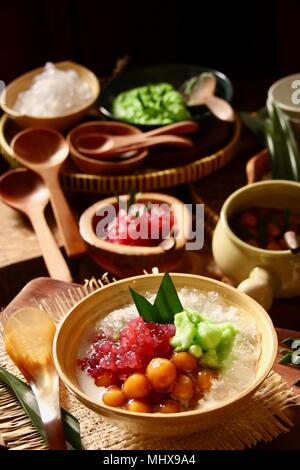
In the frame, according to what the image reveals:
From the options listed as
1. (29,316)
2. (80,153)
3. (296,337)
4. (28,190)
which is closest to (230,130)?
(80,153)

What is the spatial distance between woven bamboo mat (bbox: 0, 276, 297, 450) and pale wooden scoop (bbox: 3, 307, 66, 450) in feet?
0.13

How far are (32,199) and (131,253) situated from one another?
0.40m

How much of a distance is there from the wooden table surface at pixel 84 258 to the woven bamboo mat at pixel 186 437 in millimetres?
88

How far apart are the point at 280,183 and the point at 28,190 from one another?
0.63m

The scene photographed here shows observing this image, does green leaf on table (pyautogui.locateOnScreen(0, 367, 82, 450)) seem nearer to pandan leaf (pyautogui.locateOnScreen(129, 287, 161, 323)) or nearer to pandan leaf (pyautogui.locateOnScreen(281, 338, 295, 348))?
pandan leaf (pyautogui.locateOnScreen(129, 287, 161, 323))

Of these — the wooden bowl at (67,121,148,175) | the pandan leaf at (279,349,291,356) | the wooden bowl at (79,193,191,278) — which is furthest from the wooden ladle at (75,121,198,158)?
the pandan leaf at (279,349,291,356)

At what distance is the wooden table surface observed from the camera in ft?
4.65

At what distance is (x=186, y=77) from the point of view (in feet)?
6.85

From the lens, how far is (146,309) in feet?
3.83

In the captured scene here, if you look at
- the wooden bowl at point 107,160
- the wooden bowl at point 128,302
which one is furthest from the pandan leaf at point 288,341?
the wooden bowl at point 107,160

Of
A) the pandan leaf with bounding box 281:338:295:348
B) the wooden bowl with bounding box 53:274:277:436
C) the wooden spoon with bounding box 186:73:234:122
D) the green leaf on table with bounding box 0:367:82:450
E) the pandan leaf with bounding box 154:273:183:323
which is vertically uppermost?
the pandan leaf with bounding box 154:273:183:323

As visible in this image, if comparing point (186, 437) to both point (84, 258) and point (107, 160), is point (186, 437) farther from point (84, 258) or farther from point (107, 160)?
point (107, 160)

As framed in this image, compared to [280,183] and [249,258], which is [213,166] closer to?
[280,183]

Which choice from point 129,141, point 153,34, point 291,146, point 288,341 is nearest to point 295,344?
point 288,341
